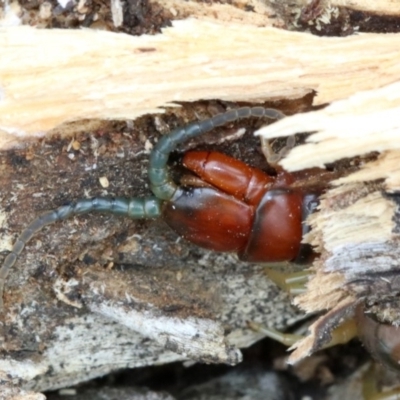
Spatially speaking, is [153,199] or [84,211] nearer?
[84,211]

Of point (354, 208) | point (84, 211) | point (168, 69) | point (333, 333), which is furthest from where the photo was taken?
point (333, 333)

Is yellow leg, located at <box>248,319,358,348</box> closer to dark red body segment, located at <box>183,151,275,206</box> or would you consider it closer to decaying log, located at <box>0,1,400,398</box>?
decaying log, located at <box>0,1,400,398</box>

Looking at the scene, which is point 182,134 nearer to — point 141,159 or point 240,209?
point 141,159

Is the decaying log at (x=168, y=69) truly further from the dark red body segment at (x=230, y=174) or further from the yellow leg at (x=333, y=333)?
the yellow leg at (x=333, y=333)

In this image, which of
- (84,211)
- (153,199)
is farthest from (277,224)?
(84,211)

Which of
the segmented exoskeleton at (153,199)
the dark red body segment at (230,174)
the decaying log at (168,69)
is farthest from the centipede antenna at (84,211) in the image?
the decaying log at (168,69)

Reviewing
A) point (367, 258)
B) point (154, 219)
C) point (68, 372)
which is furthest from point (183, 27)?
point (68, 372)
